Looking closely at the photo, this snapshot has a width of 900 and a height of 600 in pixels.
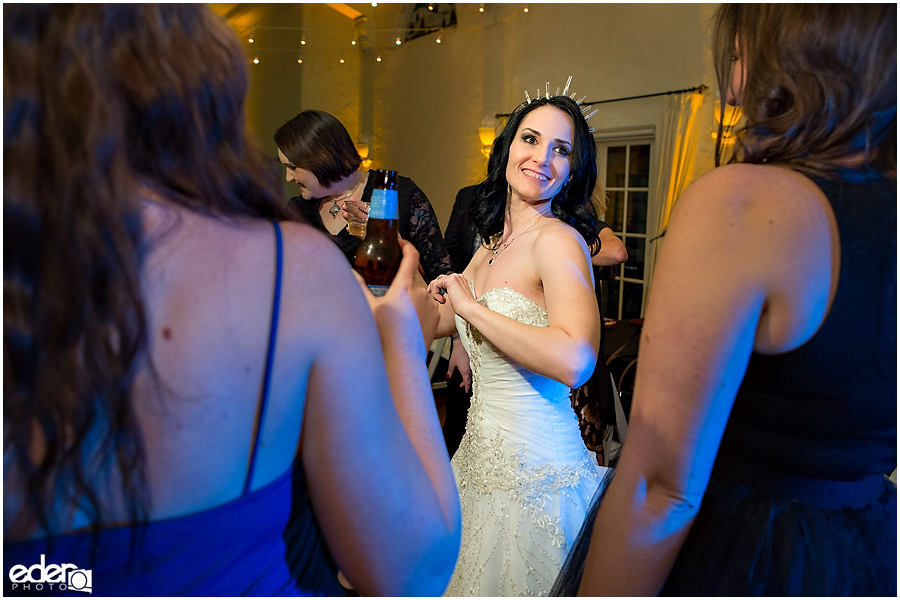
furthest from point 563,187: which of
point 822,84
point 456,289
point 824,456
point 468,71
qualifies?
point 468,71

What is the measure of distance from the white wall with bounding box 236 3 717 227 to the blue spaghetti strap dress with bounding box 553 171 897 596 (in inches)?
200

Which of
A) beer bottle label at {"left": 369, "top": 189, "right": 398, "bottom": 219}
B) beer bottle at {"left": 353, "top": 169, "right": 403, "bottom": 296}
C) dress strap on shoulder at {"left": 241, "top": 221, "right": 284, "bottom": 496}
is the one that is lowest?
dress strap on shoulder at {"left": 241, "top": 221, "right": 284, "bottom": 496}

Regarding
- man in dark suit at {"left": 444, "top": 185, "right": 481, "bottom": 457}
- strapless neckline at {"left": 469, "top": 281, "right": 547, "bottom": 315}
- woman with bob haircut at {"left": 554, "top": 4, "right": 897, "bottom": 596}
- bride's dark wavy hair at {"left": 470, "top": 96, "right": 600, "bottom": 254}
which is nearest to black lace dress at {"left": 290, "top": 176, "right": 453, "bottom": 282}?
man in dark suit at {"left": 444, "top": 185, "right": 481, "bottom": 457}

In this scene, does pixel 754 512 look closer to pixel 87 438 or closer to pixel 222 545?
pixel 222 545

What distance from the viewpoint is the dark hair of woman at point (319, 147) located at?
8.73 ft

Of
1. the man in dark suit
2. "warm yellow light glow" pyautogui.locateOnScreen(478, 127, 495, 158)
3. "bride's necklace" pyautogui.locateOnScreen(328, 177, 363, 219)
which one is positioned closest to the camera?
"bride's necklace" pyautogui.locateOnScreen(328, 177, 363, 219)

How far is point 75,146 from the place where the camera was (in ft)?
1.84

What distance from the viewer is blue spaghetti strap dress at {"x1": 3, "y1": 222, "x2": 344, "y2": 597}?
0.67m

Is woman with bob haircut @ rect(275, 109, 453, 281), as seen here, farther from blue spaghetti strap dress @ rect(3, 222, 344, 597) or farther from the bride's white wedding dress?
blue spaghetti strap dress @ rect(3, 222, 344, 597)

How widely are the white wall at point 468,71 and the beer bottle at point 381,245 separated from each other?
4.95m

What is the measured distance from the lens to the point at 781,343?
778mm

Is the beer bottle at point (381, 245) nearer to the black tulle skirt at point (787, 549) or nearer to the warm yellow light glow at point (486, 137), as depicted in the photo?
the black tulle skirt at point (787, 549)

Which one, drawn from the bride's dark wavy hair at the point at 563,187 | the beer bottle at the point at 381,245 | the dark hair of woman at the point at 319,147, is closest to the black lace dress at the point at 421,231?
the dark hair of woman at the point at 319,147

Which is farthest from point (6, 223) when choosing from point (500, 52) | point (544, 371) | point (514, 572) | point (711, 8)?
point (500, 52)
